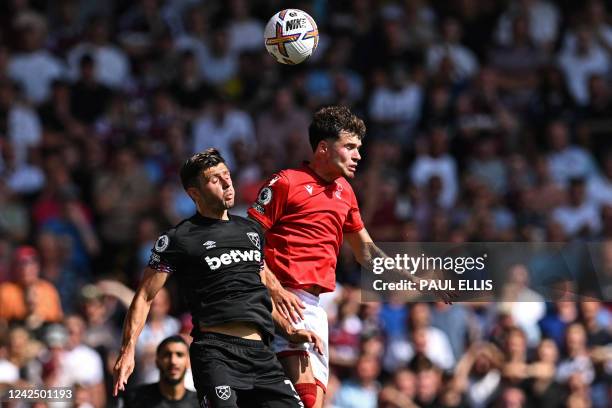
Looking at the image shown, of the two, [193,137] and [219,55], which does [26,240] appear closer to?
[193,137]

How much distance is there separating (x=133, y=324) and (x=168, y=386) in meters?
2.37

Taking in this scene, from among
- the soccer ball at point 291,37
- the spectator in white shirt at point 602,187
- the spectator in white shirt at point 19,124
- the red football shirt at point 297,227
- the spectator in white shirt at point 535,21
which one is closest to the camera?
the red football shirt at point 297,227

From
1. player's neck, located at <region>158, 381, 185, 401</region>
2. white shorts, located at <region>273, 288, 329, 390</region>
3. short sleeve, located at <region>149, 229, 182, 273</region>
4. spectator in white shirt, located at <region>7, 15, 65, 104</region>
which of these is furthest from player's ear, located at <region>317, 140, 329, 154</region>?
spectator in white shirt, located at <region>7, 15, 65, 104</region>

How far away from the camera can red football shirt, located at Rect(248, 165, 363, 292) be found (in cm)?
922

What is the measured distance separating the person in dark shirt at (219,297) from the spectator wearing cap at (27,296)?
6247 mm

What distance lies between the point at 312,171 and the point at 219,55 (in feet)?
31.2

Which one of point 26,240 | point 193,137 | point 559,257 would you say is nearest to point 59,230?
point 26,240

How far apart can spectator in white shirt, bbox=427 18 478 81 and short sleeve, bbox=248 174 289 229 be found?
973 cm

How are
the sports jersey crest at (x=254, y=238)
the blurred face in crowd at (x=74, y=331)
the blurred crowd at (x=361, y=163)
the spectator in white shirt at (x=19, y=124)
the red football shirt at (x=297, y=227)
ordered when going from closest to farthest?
the sports jersey crest at (x=254, y=238), the red football shirt at (x=297, y=227), the blurred face in crowd at (x=74, y=331), the blurred crowd at (x=361, y=163), the spectator in white shirt at (x=19, y=124)

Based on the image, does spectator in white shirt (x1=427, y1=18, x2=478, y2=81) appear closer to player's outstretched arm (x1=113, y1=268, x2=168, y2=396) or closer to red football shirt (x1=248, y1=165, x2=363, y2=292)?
red football shirt (x1=248, y1=165, x2=363, y2=292)

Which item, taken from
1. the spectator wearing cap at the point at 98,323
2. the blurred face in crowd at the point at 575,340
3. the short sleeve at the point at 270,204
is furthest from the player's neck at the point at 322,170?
the blurred face in crowd at the point at 575,340

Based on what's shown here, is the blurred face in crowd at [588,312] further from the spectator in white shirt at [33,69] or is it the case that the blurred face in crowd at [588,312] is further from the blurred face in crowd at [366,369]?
the spectator in white shirt at [33,69]

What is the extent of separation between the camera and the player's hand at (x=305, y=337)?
359 inches

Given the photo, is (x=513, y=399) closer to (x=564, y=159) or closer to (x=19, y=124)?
(x=564, y=159)
